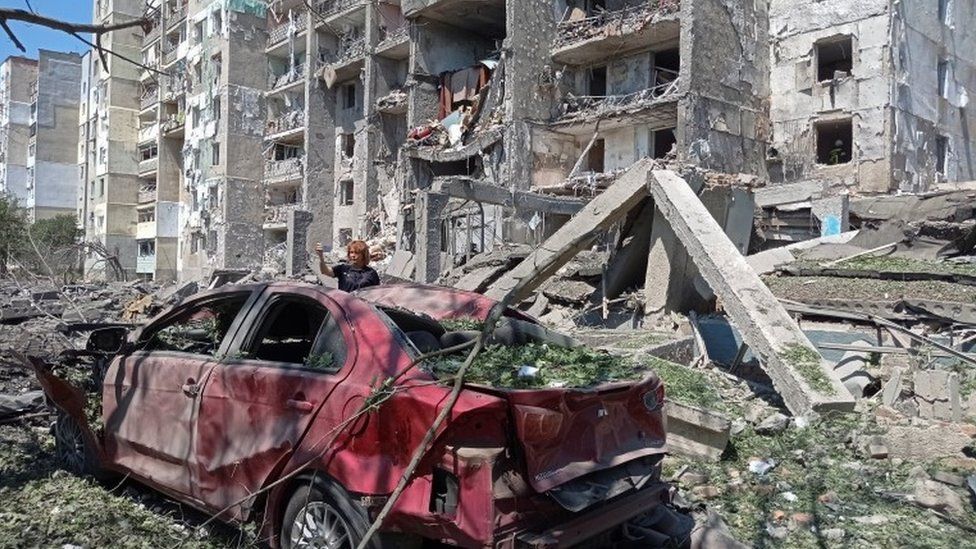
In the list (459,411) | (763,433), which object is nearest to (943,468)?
(763,433)

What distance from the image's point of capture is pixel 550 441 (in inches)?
121

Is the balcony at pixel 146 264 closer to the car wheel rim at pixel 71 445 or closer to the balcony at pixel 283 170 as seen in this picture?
the balcony at pixel 283 170

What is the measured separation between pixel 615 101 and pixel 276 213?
2483 centimetres

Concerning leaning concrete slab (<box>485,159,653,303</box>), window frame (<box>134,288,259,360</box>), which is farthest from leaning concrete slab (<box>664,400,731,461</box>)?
leaning concrete slab (<box>485,159,653,303</box>)

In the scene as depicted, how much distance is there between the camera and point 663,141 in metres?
24.7

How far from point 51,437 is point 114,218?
55896mm

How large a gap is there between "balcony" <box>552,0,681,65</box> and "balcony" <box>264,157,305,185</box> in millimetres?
18210

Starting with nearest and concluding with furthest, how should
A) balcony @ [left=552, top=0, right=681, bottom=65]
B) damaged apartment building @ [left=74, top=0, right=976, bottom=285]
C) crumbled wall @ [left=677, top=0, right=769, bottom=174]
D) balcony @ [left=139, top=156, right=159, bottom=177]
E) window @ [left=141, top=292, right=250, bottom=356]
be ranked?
window @ [left=141, top=292, right=250, bottom=356] < crumbled wall @ [left=677, top=0, right=769, bottom=174] < damaged apartment building @ [left=74, top=0, right=976, bottom=285] < balcony @ [left=552, top=0, right=681, bottom=65] < balcony @ [left=139, top=156, right=159, bottom=177]

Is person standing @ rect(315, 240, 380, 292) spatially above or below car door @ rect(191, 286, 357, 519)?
above

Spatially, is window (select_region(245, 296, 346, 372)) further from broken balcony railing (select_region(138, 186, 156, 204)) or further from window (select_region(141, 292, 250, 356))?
broken balcony railing (select_region(138, 186, 156, 204))

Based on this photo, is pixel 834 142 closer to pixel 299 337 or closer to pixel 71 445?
pixel 299 337

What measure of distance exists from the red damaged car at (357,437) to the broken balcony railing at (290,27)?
38.7 m

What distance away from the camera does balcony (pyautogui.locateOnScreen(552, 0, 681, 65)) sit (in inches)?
885

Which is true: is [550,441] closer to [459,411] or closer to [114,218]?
[459,411]
